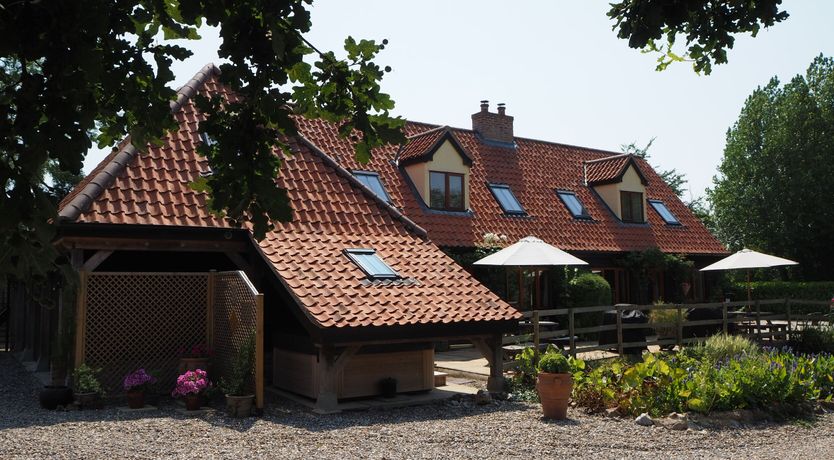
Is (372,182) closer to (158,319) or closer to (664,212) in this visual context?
(158,319)

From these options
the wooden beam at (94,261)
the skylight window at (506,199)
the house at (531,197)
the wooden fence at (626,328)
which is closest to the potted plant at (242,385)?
the wooden beam at (94,261)

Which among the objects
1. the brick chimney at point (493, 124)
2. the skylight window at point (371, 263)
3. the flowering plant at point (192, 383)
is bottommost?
the flowering plant at point (192, 383)

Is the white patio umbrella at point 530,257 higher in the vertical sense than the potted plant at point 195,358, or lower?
higher

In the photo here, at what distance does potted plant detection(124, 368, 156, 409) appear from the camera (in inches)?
389

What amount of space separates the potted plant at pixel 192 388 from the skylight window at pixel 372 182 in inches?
361

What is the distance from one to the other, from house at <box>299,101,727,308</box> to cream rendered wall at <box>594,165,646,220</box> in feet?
0.11

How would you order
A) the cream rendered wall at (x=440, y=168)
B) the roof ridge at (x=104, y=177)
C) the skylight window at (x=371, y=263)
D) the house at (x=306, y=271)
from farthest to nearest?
1. the cream rendered wall at (x=440, y=168)
2. the skylight window at (x=371, y=263)
3. the roof ridge at (x=104, y=177)
4. the house at (x=306, y=271)

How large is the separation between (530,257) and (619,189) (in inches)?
398

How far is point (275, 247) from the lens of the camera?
11391 millimetres

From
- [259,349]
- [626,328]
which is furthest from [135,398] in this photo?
[626,328]

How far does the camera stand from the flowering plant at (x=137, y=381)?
988 cm

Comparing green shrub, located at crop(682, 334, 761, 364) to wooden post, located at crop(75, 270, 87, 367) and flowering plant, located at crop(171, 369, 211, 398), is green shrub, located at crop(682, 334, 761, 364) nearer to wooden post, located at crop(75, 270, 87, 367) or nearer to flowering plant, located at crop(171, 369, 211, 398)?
flowering plant, located at crop(171, 369, 211, 398)

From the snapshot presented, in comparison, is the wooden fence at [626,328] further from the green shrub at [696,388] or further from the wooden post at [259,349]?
the wooden post at [259,349]

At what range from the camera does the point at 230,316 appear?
35.2 feet
